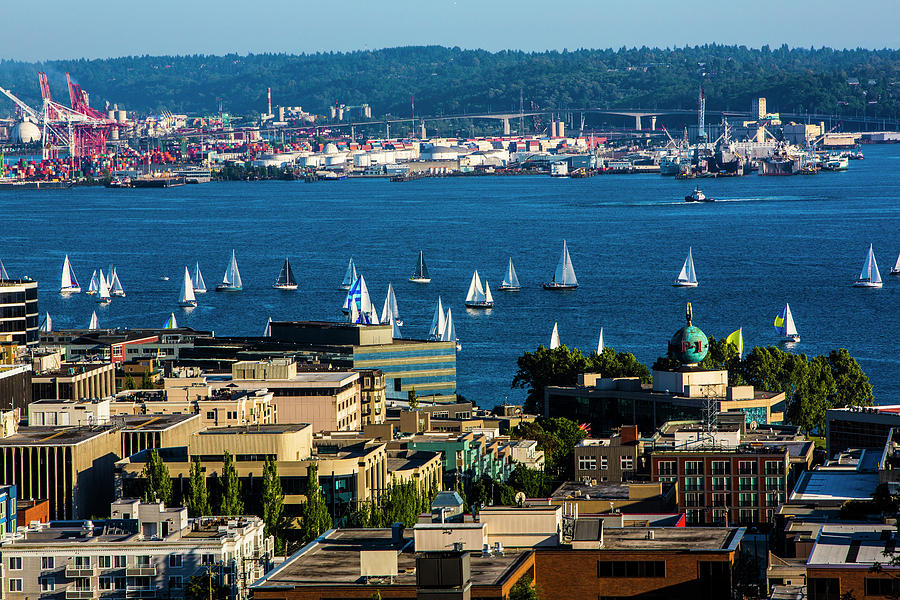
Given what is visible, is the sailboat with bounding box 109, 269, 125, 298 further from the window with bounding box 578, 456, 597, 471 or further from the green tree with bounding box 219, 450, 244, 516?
the green tree with bounding box 219, 450, 244, 516

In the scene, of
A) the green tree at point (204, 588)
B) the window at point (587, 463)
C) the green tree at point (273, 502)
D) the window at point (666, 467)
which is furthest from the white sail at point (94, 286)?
the green tree at point (204, 588)

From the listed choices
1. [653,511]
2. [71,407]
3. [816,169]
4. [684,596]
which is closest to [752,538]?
[653,511]

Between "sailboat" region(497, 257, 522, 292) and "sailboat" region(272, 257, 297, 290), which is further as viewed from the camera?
"sailboat" region(272, 257, 297, 290)

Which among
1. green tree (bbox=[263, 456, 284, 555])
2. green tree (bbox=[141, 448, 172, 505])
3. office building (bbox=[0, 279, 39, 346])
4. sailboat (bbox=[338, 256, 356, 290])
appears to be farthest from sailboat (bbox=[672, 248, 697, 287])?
green tree (bbox=[263, 456, 284, 555])

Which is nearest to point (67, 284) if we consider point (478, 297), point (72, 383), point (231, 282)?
point (231, 282)

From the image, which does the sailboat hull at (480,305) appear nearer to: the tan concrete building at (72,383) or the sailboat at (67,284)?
the sailboat at (67,284)

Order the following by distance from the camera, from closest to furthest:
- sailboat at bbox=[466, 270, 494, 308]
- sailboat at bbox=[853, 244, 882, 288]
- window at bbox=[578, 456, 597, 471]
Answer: window at bbox=[578, 456, 597, 471], sailboat at bbox=[466, 270, 494, 308], sailboat at bbox=[853, 244, 882, 288]

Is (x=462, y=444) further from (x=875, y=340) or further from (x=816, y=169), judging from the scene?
(x=816, y=169)

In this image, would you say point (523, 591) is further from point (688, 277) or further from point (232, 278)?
point (232, 278)
